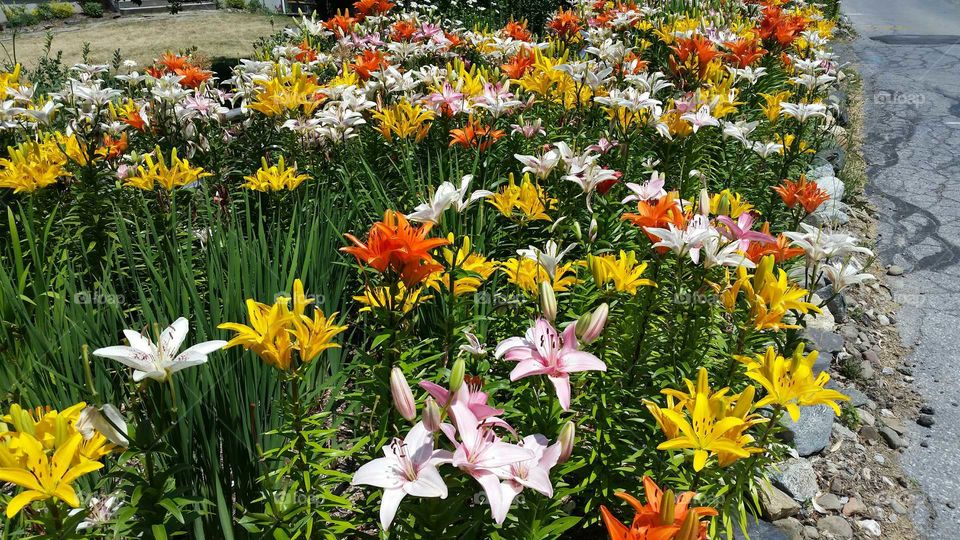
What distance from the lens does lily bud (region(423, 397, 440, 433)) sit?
111 centimetres

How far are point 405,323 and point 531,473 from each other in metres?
0.74

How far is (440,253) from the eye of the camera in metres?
1.98

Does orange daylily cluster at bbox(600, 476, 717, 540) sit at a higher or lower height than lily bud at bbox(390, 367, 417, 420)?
lower

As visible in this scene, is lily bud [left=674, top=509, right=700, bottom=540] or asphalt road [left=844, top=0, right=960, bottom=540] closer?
lily bud [left=674, top=509, right=700, bottom=540]

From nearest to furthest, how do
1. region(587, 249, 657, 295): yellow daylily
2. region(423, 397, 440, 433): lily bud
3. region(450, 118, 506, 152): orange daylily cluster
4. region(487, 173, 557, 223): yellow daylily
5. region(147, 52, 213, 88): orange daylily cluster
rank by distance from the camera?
region(423, 397, 440, 433): lily bud, region(587, 249, 657, 295): yellow daylily, region(487, 173, 557, 223): yellow daylily, region(450, 118, 506, 152): orange daylily cluster, region(147, 52, 213, 88): orange daylily cluster

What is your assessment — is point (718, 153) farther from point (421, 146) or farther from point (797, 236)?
point (797, 236)

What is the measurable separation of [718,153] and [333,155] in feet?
8.28

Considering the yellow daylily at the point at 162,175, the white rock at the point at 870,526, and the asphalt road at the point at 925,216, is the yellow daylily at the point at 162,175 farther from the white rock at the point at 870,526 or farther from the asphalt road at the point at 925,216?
the asphalt road at the point at 925,216

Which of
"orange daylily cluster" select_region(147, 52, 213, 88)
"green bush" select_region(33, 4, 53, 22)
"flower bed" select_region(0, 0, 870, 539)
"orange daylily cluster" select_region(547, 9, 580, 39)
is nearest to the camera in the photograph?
"flower bed" select_region(0, 0, 870, 539)

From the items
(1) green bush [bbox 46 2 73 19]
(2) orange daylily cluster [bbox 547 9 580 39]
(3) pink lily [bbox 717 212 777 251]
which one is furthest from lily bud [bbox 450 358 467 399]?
(1) green bush [bbox 46 2 73 19]

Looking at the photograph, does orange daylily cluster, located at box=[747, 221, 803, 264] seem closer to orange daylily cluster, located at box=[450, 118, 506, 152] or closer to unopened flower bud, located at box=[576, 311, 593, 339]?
unopened flower bud, located at box=[576, 311, 593, 339]

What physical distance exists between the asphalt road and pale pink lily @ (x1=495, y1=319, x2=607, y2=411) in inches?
74.0

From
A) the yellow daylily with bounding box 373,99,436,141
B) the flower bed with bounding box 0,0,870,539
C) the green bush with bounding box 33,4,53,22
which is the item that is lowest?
the flower bed with bounding box 0,0,870,539

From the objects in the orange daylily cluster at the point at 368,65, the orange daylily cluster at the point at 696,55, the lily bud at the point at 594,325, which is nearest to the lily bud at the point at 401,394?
the lily bud at the point at 594,325
